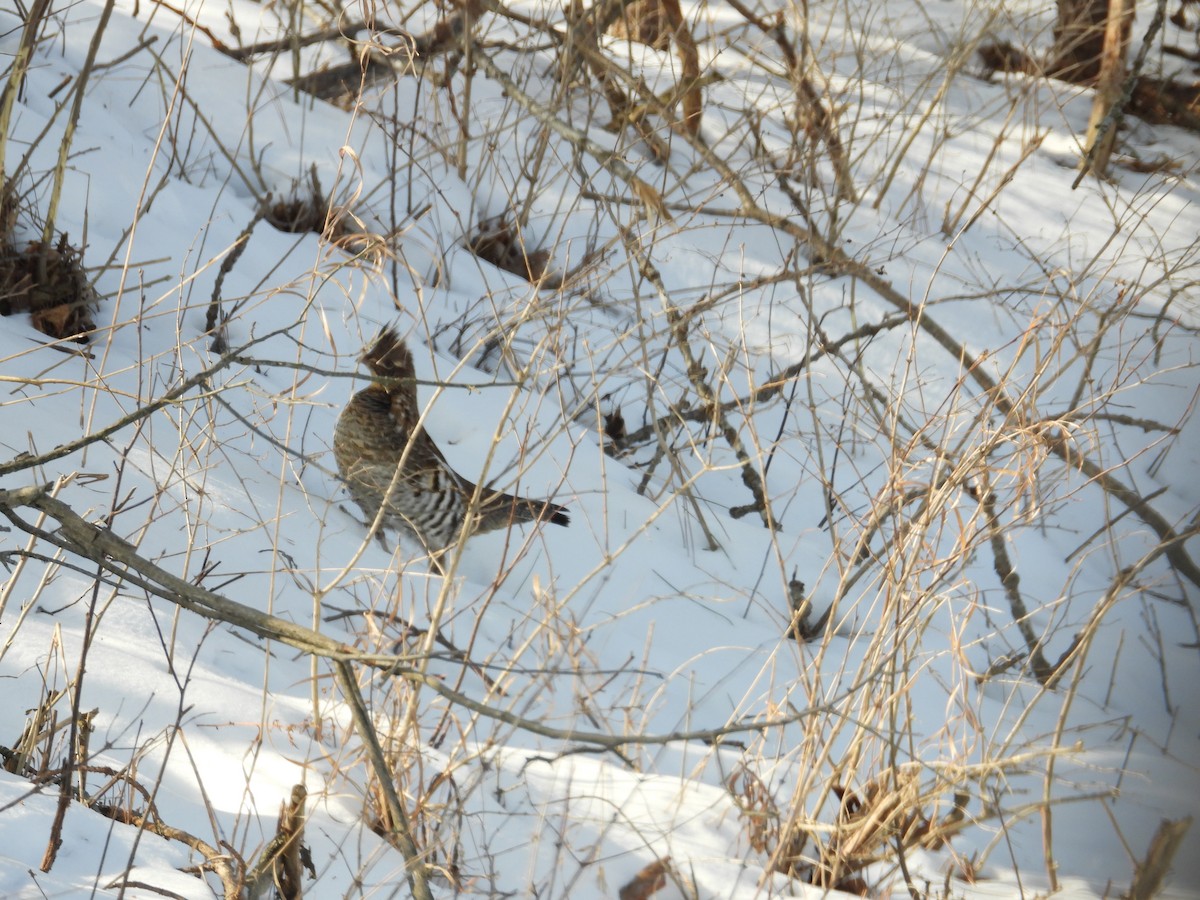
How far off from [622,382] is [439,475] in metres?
1.56

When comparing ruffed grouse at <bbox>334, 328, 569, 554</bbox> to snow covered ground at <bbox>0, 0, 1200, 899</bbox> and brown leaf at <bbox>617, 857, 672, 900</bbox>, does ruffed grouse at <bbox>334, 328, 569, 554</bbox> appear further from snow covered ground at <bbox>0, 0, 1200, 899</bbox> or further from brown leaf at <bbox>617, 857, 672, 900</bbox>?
brown leaf at <bbox>617, 857, 672, 900</bbox>

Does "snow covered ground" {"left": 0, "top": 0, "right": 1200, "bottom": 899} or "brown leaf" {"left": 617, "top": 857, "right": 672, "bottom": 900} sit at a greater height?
"snow covered ground" {"left": 0, "top": 0, "right": 1200, "bottom": 899}

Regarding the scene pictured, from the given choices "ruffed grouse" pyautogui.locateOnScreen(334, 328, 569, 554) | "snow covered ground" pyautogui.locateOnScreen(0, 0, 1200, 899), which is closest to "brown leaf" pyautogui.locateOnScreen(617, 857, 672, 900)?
"snow covered ground" pyautogui.locateOnScreen(0, 0, 1200, 899)

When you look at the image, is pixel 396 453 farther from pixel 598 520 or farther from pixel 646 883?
pixel 646 883

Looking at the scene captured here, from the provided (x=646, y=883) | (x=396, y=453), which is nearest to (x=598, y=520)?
(x=396, y=453)

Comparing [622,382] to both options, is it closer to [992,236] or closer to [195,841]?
[992,236]

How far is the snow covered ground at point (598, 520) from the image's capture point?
7.75ft

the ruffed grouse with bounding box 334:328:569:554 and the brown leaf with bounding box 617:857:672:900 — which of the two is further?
the ruffed grouse with bounding box 334:328:569:554

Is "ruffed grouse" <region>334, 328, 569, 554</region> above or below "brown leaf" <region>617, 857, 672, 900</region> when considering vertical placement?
above

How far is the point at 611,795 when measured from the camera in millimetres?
2707

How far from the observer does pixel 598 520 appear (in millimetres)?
4293

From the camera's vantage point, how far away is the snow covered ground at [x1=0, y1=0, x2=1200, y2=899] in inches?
93.0

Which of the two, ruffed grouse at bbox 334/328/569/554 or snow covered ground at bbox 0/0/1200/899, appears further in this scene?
ruffed grouse at bbox 334/328/569/554

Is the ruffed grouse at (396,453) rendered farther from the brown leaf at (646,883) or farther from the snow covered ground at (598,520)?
the brown leaf at (646,883)
